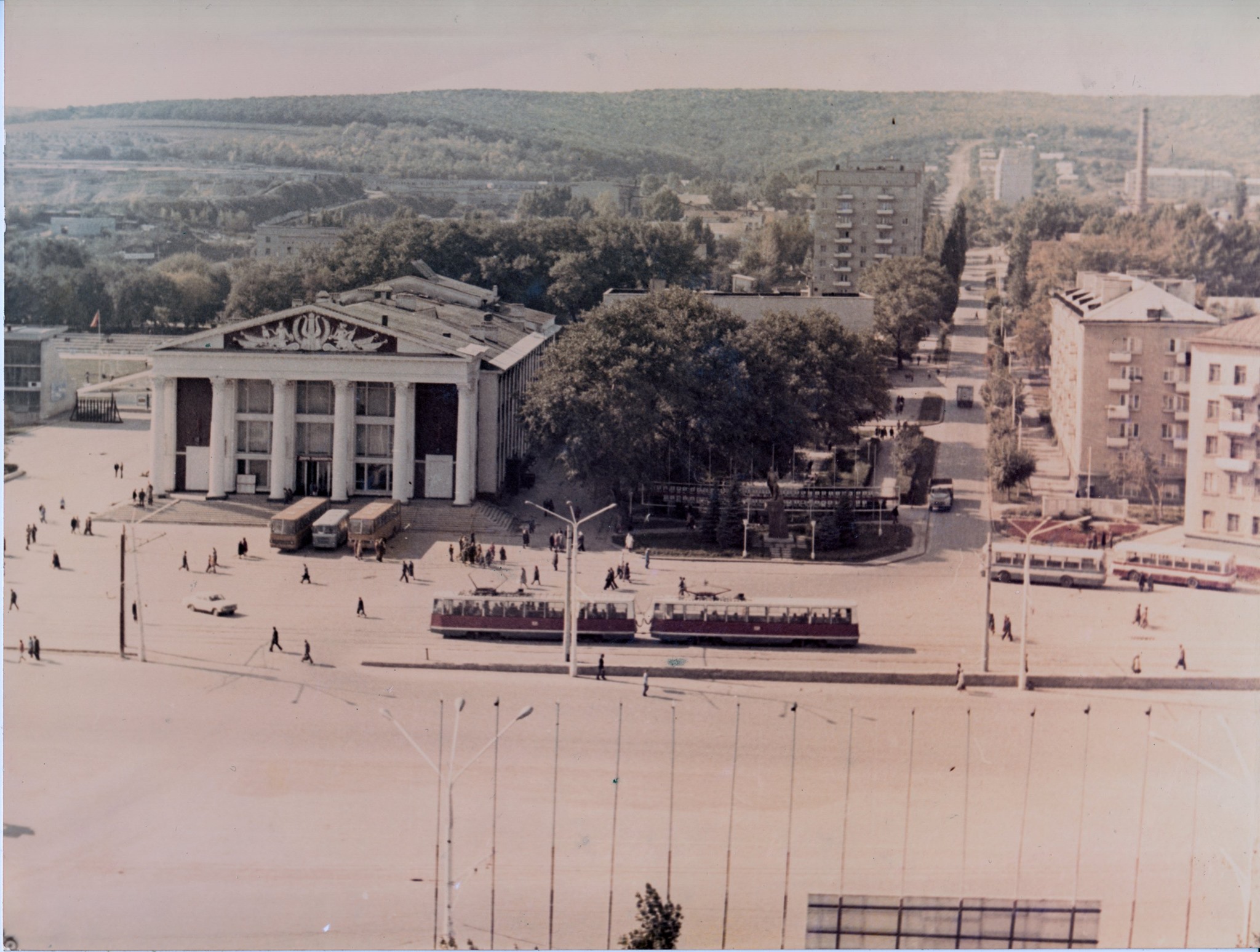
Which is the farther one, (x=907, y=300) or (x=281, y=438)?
(x=907, y=300)

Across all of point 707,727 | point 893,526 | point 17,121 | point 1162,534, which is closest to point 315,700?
point 707,727

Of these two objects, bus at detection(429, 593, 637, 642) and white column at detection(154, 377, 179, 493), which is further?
white column at detection(154, 377, 179, 493)

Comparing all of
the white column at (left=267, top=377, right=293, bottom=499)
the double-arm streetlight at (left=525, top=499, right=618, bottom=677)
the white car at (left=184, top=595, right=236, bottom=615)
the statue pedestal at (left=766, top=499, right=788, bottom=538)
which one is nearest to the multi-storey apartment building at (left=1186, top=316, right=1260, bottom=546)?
the statue pedestal at (left=766, top=499, right=788, bottom=538)

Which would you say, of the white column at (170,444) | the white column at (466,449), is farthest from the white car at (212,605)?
the white column at (170,444)

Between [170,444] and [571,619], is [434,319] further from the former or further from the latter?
[571,619]

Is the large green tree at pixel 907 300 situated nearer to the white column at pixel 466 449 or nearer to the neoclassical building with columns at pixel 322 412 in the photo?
the white column at pixel 466 449

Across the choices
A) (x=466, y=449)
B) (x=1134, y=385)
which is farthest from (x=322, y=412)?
(x=1134, y=385)

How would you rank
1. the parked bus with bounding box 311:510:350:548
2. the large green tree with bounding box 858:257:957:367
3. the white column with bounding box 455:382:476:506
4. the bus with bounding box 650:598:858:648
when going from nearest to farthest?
1. the bus with bounding box 650:598:858:648
2. the parked bus with bounding box 311:510:350:548
3. the white column with bounding box 455:382:476:506
4. the large green tree with bounding box 858:257:957:367

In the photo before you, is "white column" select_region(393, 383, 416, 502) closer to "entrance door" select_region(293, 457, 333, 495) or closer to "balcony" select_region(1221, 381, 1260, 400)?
"entrance door" select_region(293, 457, 333, 495)
